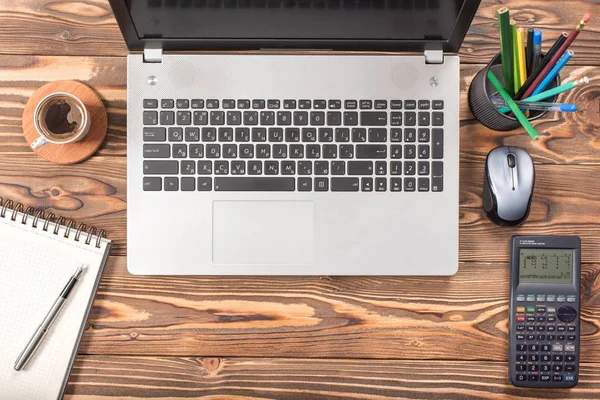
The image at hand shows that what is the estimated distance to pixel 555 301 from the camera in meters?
0.82

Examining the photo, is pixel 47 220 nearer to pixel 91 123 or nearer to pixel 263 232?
pixel 91 123

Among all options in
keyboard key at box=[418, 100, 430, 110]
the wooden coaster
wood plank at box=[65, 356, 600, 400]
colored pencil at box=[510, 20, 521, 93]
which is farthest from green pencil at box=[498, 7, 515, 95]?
the wooden coaster

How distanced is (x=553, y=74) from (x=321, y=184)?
340 millimetres

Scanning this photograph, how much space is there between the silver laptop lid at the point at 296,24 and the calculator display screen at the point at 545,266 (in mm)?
322

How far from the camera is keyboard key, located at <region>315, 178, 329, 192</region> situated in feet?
2.62

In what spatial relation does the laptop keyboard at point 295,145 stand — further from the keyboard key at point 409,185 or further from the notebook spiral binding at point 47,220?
the notebook spiral binding at point 47,220

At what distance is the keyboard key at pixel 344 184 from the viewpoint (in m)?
0.80

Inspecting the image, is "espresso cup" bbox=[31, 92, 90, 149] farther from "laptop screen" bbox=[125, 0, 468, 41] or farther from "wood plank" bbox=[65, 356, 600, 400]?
"wood plank" bbox=[65, 356, 600, 400]

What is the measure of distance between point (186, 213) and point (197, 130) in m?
0.12

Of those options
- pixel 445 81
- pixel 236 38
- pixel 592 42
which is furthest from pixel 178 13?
pixel 592 42

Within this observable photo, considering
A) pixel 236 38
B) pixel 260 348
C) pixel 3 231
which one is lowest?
pixel 260 348

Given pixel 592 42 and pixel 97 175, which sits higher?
pixel 592 42

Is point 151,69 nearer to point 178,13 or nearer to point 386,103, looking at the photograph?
point 178,13

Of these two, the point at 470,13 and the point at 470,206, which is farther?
the point at 470,206
